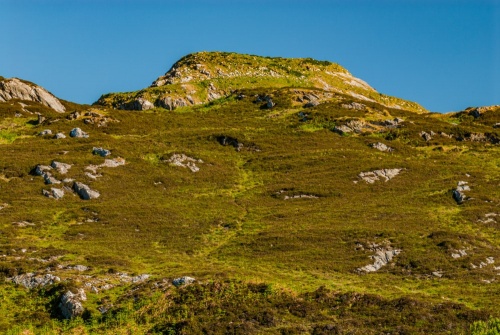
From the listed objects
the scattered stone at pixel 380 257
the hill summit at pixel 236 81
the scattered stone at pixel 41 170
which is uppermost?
the hill summit at pixel 236 81

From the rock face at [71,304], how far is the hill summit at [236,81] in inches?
3512

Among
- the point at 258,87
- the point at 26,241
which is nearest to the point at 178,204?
the point at 26,241

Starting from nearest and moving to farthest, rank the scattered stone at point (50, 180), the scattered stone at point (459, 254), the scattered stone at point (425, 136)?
the scattered stone at point (459, 254) < the scattered stone at point (50, 180) < the scattered stone at point (425, 136)

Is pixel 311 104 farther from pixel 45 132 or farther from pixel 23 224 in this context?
pixel 23 224

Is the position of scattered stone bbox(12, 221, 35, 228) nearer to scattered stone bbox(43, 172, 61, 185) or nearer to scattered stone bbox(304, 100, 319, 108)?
scattered stone bbox(43, 172, 61, 185)

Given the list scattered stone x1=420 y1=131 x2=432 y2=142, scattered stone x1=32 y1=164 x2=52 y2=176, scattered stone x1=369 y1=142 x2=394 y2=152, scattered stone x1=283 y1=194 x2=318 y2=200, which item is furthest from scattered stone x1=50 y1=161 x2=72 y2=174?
scattered stone x1=420 y1=131 x2=432 y2=142

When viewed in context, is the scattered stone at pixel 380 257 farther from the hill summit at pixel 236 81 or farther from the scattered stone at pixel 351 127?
the hill summit at pixel 236 81

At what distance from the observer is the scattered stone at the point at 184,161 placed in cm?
8162

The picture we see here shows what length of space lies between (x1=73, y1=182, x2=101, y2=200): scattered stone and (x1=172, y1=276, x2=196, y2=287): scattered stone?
29.4m

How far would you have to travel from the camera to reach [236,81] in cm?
14512

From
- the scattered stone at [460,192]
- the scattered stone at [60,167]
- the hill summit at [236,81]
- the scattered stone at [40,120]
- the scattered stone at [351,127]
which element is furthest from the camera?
the hill summit at [236,81]

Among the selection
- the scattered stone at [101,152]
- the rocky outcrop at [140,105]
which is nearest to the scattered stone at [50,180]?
the scattered stone at [101,152]

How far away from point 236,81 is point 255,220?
87.3 metres

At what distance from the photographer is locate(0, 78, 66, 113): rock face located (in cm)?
12702
